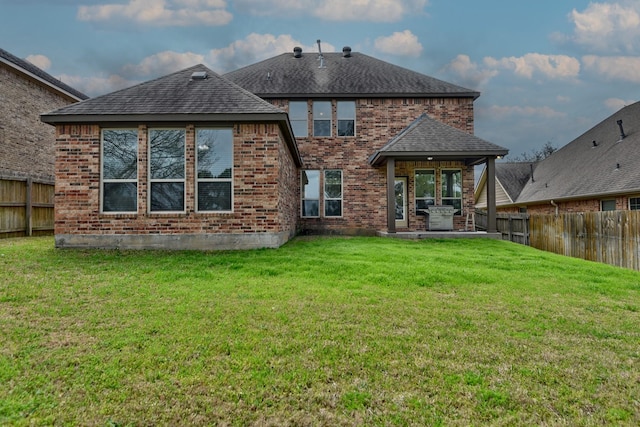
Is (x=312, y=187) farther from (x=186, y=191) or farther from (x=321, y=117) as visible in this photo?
(x=186, y=191)

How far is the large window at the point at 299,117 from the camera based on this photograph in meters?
13.3

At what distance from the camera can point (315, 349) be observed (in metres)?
2.61

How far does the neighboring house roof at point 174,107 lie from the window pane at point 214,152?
1.11 ft

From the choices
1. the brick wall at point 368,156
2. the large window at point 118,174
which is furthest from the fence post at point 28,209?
the brick wall at point 368,156

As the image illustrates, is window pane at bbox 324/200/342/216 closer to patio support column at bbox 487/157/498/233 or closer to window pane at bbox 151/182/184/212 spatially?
patio support column at bbox 487/157/498/233

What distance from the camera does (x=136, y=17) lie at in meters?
13.5

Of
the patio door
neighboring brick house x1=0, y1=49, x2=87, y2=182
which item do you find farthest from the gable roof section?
neighboring brick house x1=0, y1=49, x2=87, y2=182

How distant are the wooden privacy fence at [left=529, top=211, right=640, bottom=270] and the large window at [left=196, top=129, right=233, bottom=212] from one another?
10353 mm

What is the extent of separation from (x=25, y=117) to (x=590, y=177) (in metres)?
24.4

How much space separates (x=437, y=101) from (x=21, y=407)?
14.7 metres

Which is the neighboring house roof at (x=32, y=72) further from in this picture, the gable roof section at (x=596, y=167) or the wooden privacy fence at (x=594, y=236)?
the gable roof section at (x=596, y=167)

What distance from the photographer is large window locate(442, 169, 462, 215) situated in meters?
13.0

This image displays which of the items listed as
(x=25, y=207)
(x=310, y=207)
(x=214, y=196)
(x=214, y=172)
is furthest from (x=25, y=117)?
(x=310, y=207)

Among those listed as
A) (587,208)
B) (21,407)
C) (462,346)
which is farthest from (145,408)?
(587,208)
